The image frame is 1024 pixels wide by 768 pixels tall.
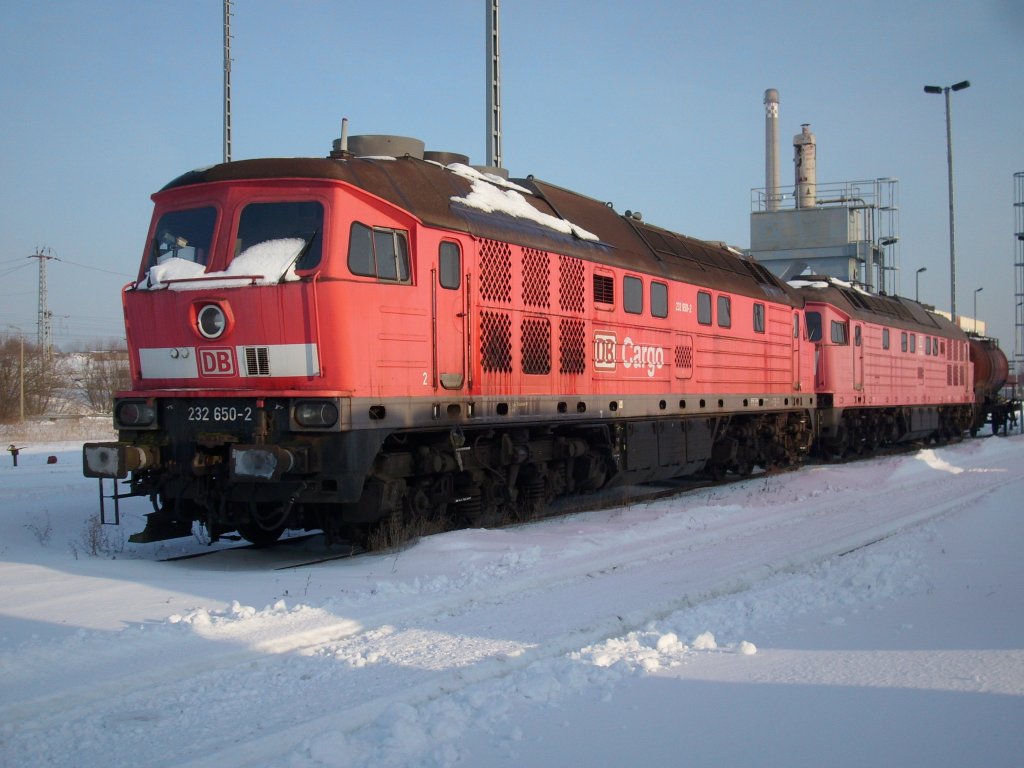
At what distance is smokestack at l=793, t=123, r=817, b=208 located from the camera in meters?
43.5

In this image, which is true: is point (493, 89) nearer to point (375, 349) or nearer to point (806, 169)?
point (375, 349)

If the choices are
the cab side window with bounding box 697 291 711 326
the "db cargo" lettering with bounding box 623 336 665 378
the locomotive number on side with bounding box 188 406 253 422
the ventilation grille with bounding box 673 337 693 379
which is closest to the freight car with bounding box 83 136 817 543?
the locomotive number on side with bounding box 188 406 253 422

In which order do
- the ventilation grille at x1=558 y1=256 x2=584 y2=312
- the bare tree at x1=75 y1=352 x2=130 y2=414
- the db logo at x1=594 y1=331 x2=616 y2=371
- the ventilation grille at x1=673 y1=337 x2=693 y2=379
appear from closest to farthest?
the ventilation grille at x1=558 y1=256 x2=584 y2=312 < the db logo at x1=594 y1=331 x2=616 y2=371 < the ventilation grille at x1=673 y1=337 x2=693 y2=379 < the bare tree at x1=75 y1=352 x2=130 y2=414

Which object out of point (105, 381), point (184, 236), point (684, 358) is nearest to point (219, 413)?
point (184, 236)

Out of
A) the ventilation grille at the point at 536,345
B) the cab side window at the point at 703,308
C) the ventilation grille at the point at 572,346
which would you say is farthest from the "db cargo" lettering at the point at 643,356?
the ventilation grille at the point at 536,345

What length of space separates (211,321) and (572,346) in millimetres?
4699

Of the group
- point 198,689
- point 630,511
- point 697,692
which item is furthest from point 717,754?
point 630,511

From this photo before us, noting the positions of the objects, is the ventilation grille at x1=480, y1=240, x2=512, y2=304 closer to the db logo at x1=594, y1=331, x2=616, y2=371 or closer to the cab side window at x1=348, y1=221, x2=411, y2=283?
the cab side window at x1=348, y1=221, x2=411, y2=283

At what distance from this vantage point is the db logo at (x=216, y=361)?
8695 mm

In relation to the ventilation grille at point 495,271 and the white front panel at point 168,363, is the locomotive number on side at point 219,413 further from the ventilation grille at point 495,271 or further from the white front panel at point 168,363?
the ventilation grille at point 495,271

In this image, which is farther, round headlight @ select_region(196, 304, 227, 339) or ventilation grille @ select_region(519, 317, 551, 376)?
ventilation grille @ select_region(519, 317, 551, 376)

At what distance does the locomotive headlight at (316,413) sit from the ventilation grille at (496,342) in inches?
89.5

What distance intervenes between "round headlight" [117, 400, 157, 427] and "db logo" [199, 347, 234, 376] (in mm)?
714

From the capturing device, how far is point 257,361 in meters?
8.60
